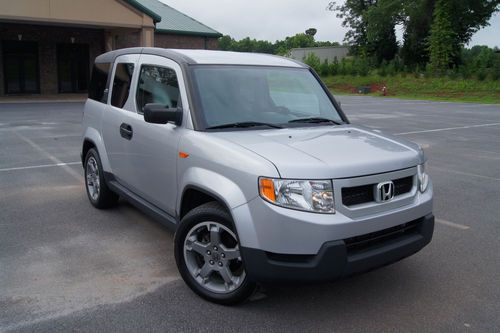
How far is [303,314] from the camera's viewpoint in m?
3.61

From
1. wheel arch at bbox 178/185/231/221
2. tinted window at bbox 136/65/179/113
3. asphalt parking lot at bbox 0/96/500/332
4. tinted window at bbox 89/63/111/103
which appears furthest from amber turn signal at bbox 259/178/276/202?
tinted window at bbox 89/63/111/103

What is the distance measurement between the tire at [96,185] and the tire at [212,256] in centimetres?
230

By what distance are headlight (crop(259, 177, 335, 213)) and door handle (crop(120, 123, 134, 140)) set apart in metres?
2.18

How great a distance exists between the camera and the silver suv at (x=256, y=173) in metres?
3.28

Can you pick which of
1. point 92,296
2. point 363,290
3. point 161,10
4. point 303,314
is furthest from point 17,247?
point 161,10

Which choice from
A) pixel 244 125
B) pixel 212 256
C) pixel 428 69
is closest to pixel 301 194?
pixel 212 256

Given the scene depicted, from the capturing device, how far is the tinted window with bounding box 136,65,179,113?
4.53m

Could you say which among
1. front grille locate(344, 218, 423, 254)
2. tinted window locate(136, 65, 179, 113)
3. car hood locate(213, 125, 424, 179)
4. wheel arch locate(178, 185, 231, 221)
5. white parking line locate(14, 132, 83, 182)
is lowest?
white parking line locate(14, 132, 83, 182)

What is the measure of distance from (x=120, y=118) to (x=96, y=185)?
4.14ft

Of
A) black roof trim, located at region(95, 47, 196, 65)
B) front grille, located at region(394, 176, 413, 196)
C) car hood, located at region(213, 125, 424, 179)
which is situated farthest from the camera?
black roof trim, located at region(95, 47, 196, 65)

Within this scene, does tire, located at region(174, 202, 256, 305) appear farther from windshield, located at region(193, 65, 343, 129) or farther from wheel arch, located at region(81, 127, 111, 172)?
wheel arch, located at region(81, 127, 111, 172)

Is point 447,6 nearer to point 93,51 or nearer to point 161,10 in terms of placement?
point 161,10

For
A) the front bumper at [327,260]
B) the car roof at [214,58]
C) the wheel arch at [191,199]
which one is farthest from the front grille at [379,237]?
the car roof at [214,58]

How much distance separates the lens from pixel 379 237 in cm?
355
